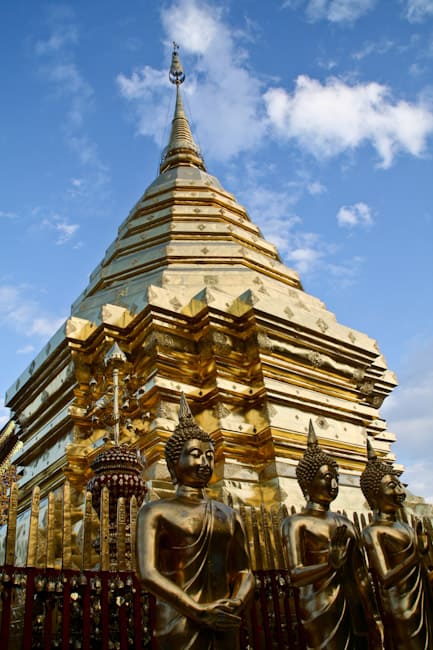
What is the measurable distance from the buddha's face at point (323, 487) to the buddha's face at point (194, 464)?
3.48ft

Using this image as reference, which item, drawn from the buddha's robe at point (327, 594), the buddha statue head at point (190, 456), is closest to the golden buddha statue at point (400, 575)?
the buddha's robe at point (327, 594)

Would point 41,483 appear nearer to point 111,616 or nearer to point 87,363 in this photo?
point 87,363

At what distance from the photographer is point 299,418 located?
843 centimetres

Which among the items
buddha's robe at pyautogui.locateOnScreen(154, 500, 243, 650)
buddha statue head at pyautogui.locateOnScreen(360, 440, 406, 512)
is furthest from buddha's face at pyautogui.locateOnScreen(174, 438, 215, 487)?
buddha statue head at pyautogui.locateOnScreen(360, 440, 406, 512)

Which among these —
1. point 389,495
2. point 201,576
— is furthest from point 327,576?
point 389,495

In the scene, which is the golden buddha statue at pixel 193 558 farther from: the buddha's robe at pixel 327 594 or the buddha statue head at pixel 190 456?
the buddha's robe at pixel 327 594

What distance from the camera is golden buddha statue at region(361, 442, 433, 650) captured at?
4.33 meters

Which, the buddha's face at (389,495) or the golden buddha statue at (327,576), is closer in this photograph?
the golden buddha statue at (327,576)

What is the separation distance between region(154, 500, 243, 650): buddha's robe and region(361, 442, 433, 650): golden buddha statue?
1.51 m

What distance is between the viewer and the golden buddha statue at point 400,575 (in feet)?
14.2

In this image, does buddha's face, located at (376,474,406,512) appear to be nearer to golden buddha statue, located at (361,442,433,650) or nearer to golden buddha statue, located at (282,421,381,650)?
golden buddha statue, located at (361,442,433,650)

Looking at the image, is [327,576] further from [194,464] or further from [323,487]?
[194,464]

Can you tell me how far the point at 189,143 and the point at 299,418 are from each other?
10990 millimetres

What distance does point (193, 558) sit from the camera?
3.29 meters
